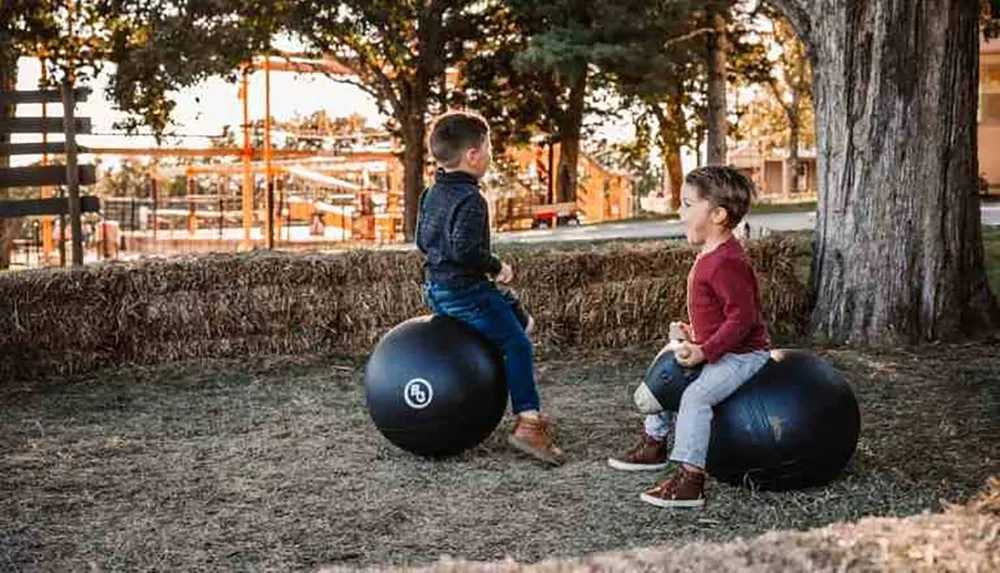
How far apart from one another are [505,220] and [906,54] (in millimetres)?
30147

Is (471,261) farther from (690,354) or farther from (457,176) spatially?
(690,354)

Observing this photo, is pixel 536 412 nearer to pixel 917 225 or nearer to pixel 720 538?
pixel 720 538

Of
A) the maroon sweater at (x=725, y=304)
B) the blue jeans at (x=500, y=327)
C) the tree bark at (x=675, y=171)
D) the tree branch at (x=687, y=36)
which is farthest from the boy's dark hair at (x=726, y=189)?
the tree bark at (x=675, y=171)

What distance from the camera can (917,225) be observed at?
1018 centimetres

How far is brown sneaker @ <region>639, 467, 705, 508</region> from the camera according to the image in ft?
18.9

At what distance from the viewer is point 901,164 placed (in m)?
10.1

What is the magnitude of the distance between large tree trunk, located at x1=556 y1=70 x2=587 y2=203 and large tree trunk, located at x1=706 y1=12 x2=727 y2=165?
4929 millimetres

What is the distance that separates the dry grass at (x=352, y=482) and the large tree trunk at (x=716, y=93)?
58.6ft

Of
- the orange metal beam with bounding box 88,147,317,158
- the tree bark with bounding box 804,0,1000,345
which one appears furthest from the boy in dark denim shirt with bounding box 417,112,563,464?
the orange metal beam with bounding box 88,147,317,158

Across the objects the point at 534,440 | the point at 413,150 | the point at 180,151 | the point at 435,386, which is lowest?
the point at 534,440

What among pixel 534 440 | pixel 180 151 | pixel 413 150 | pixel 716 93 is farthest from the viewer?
pixel 180 151

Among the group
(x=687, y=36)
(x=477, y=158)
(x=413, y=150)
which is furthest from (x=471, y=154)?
(x=413, y=150)

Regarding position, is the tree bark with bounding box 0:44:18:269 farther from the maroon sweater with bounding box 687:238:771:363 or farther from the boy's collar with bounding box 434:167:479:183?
the maroon sweater with bounding box 687:238:771:363

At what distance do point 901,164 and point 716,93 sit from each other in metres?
17.4
